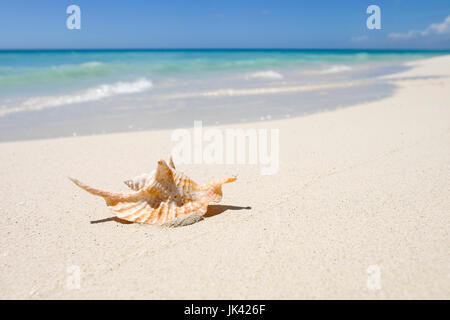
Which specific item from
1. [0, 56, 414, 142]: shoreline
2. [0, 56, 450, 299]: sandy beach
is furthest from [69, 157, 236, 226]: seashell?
[0, 56, 414, 142]: shoreline

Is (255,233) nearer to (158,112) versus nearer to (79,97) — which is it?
(158,112)

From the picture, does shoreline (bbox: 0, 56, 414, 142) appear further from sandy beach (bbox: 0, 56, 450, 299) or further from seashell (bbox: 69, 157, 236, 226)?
seashell (bbox: 69, 157, 236, 226)

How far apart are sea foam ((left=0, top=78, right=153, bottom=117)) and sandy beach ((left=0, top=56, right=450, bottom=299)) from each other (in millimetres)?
4457

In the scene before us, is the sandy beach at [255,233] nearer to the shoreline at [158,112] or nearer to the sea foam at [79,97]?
the shoreline at [158,112]

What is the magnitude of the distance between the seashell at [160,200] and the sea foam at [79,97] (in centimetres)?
634

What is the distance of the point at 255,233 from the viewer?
8.54ft

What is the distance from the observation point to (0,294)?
6.63 ft

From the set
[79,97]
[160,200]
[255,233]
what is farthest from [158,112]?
[255,233]

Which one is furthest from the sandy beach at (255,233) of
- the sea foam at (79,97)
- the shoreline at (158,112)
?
the sea foam at (79,97)

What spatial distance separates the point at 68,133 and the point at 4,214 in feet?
10.4

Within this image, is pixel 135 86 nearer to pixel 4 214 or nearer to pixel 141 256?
pixel 4 214

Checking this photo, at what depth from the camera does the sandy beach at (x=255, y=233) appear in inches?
80.2
